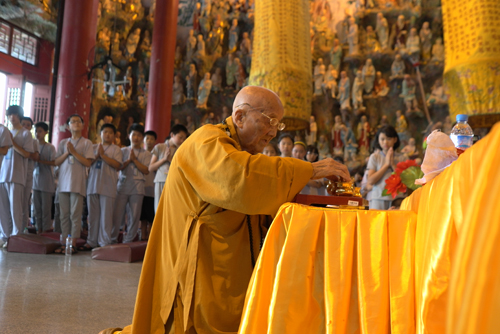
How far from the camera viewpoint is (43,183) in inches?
236

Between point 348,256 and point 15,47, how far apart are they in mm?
11884

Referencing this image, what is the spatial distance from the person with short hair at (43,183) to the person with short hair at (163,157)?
4.66 ft

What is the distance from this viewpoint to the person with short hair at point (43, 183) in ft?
19.6

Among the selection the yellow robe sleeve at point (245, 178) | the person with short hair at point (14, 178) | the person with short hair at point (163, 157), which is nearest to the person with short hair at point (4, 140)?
the person with short hair at point (14, 178)

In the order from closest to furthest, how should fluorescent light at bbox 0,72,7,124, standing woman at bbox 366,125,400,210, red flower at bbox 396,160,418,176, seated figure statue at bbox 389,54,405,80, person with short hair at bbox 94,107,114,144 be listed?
red flower at bbox 396,160,418,176, standing woman at bbox 366,125,400,210, fluorescent light at bbox 0,72,7,124, person with short hair at bbox 94,107,114,144, seated figure statue at bbox 389,54,405,80

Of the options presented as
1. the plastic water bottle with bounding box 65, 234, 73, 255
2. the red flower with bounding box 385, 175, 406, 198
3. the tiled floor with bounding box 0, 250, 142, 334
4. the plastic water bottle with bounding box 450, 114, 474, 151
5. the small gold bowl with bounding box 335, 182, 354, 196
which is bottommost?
the tiled floor with bounding box 0, 250, 142, 334

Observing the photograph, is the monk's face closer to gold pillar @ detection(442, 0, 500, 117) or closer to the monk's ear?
the monk's ear

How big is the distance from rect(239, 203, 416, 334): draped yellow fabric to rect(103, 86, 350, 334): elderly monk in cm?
32

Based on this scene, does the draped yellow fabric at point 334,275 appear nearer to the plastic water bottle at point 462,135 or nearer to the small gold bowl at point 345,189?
the small gold bowl at point 345,189

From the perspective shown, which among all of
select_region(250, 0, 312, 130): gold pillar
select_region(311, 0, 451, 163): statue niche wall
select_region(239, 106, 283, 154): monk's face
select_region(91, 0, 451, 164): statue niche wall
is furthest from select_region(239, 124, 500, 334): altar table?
select_region(311, 0, 451, 163): statue niche wall

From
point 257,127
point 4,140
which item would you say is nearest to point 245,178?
point 257,127

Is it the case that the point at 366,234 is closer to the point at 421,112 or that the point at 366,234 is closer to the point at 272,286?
the point at 272,286

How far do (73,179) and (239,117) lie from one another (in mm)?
3939

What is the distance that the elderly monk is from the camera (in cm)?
156
